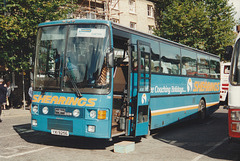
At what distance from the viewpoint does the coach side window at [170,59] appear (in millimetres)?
11180

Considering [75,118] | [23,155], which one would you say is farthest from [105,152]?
[23,155]

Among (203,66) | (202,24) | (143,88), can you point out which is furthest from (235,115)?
(202,24)

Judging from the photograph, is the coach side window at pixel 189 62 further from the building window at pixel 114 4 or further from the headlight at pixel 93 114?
the building window at pixel 114 4

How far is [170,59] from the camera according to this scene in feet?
38.5

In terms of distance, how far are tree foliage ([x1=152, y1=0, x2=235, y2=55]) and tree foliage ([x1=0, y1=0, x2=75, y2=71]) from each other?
640 inches

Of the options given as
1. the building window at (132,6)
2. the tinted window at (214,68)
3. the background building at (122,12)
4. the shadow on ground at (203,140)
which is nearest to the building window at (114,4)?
the background building at (122,12)

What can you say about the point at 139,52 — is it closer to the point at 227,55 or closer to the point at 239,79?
the point at 227,55

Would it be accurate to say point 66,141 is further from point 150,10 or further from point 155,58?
point 150,10

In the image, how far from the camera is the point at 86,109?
25.1 ft

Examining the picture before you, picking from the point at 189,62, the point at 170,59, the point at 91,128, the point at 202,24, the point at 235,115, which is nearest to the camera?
the point at 235,115

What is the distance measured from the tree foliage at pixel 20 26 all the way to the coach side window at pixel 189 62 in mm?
9881

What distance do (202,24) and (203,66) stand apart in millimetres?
18170

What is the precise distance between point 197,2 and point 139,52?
2658cm

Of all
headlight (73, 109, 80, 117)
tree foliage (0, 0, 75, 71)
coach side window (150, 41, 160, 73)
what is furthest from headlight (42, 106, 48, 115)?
tree foliage (0, 0, 75, 71)
